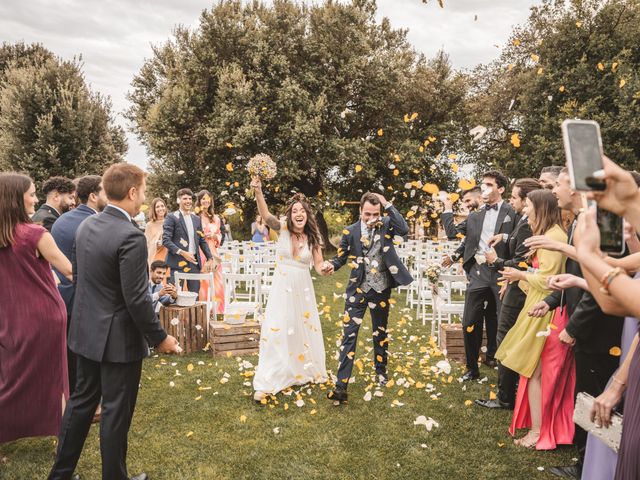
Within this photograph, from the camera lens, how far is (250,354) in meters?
6.63

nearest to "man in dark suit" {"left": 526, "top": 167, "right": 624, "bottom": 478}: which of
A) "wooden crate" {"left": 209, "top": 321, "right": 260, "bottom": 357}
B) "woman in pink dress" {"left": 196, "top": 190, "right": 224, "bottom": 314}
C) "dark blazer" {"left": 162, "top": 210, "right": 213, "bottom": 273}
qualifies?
A: "wooden crate" {"left": 209, "top": 321, "right": 260, "bottom": 357}

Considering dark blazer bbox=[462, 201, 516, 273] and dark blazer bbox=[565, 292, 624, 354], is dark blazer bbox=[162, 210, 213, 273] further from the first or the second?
dark blazer bbox=[565, 292, 624, 354]

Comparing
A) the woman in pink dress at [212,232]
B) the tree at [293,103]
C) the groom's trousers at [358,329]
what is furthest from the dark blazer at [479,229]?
the tree at [293,103]

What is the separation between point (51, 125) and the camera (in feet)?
49.5

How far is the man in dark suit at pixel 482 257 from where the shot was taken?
18.0 ft

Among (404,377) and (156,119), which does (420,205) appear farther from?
(404,377)

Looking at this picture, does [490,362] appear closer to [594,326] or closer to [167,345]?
[594,326]

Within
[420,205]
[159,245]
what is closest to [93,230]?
[159,245]

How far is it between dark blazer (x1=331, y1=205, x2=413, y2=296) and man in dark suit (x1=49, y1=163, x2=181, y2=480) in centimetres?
260

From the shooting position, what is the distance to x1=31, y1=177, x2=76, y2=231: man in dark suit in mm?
4582

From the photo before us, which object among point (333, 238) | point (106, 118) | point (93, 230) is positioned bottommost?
point (333, 238)

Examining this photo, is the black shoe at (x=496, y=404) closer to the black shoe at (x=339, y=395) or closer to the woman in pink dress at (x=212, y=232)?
the black shoe at (x=339, y=395)

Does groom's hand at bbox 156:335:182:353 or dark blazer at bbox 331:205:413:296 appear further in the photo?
dark blazer at bbox 331:205:413:296

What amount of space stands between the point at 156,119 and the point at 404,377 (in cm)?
1562
